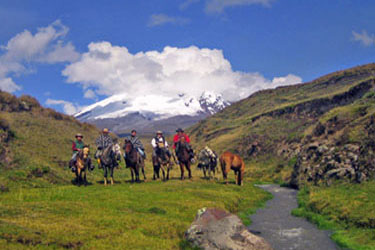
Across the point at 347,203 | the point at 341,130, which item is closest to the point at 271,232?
the point at 347,203

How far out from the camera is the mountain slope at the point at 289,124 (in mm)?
46287

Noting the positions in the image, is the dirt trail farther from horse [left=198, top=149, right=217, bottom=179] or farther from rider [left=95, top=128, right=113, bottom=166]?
horse [left=198, top=149, right=217, bottom=179]

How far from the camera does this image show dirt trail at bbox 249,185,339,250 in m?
13.7

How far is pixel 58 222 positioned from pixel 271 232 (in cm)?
954

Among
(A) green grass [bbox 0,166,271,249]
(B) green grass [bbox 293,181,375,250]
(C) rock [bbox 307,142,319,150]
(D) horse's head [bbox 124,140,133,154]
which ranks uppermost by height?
(D) horse's head [bbox 124,140,133,154]

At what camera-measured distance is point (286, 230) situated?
16.3 meters

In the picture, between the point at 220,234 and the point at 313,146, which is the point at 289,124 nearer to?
the point at 313,146

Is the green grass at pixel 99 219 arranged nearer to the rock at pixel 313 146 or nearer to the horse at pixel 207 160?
the rock at pixel 313 146

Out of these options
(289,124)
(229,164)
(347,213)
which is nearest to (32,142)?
(229,164)

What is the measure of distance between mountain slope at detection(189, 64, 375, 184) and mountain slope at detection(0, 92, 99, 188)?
2380 cm

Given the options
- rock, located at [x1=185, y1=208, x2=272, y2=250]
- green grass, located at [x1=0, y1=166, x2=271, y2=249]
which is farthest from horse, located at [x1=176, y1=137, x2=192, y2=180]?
rock, located at [x1=185, y1=208, x2=272, y2=250]

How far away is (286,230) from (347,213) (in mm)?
3357

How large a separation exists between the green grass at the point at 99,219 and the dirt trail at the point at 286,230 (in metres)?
1.03

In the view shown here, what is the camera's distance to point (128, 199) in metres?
18.7
